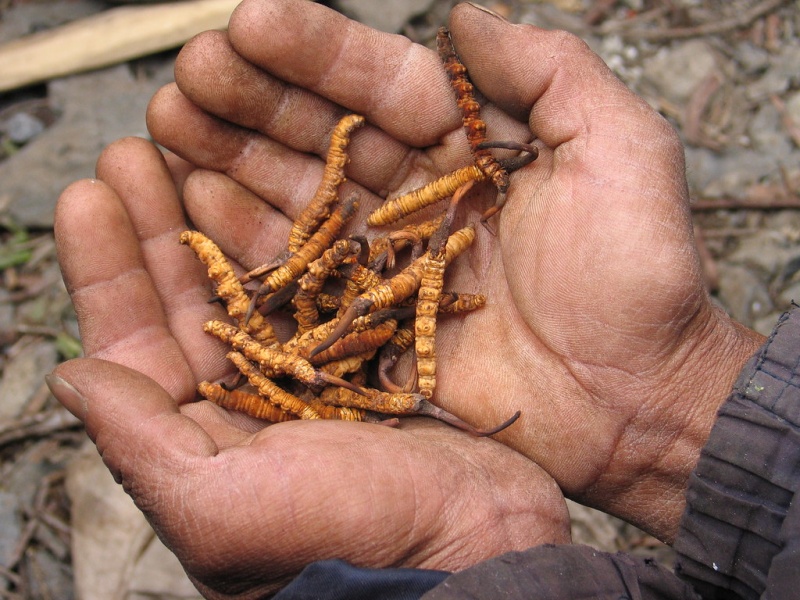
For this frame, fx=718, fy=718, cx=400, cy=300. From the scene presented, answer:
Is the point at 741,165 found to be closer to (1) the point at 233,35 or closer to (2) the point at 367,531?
(1) the point at 233,35

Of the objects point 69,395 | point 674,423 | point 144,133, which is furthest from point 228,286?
point 144,133

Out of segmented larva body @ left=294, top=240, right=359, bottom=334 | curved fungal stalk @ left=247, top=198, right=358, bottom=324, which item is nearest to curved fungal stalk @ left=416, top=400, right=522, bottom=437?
segmented larva body @ left=294, top=240, right=359, bottom=334

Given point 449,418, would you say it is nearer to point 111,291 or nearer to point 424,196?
point 424,196

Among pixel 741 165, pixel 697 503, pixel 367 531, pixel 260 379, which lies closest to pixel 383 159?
pixel 260 379

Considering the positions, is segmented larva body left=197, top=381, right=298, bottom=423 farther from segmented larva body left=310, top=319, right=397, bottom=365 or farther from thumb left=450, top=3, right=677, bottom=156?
thumb left=450, top=3, right=677, bottom=156

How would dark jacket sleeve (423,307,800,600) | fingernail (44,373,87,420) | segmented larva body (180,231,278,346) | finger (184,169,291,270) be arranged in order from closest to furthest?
dark jacket sleeve (423,307,800,600)
fingernail (44,373,87,420)
segmented larva body (180,231,278,346)
finger (184,169,291,270)

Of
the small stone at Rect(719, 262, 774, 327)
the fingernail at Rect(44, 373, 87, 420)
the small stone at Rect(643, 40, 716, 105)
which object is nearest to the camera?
the fingernail at Rect(44, 373, 87, 420)

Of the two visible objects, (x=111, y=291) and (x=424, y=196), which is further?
(x=424, y=196)
